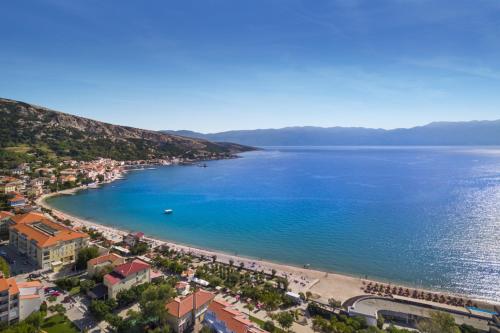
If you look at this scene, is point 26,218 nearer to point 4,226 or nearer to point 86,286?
point 4,226

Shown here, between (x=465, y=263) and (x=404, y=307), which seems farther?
(x=465, y=263)

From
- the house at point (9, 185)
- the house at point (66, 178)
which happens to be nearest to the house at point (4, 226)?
the house at point (9, 185)

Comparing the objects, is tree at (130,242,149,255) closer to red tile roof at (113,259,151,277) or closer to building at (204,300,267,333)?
red tile roof at (113,259,151,277)

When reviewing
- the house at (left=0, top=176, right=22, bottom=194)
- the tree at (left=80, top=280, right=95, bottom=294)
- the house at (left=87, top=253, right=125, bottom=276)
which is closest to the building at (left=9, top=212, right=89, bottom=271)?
the house at (left=87, top=253, right=125, bottom=276)

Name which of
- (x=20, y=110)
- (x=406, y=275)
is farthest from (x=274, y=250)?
(x=20, y=110)

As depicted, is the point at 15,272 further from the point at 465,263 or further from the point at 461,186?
the point at 461,186

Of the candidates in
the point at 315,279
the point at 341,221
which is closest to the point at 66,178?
the point at 341,221

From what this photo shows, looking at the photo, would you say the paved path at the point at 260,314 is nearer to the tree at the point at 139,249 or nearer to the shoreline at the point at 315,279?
the shoreline at the point at 315,279
